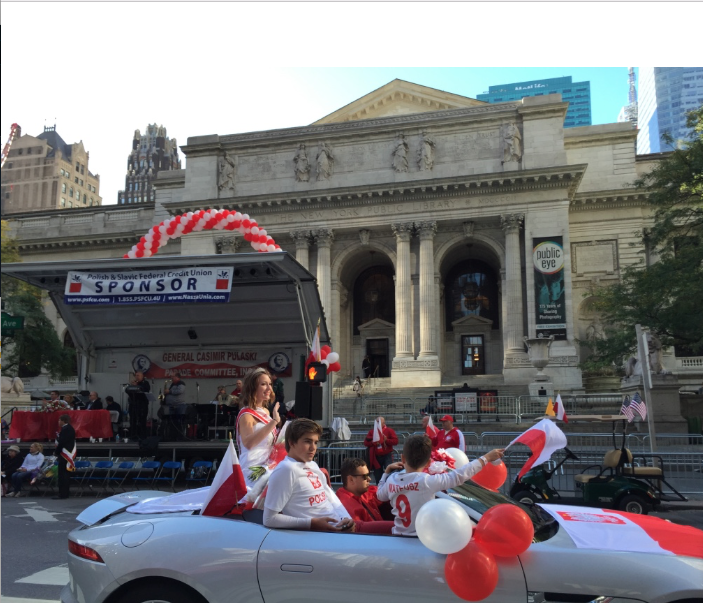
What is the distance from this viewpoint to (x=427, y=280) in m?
38.0

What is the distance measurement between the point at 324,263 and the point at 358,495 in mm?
34572

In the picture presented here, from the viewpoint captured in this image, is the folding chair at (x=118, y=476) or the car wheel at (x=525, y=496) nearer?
the car wheel at (x=525, y=496)

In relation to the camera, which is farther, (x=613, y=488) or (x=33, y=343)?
(x=33, y=343)

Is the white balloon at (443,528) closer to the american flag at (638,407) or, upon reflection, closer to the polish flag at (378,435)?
the polish flag at (378,435)

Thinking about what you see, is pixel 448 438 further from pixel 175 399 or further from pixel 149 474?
pixel 149 474

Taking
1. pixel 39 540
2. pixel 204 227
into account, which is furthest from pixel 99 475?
pixel 204 227

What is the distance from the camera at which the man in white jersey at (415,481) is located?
407cm

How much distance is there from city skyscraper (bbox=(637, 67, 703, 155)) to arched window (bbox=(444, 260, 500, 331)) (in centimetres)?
1265

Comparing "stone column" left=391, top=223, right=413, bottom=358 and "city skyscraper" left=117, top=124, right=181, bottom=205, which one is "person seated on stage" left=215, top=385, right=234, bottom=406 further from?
"city skyscraper" left=117, top=124, right=181, bottom=205

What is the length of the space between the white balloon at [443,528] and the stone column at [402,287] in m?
34.1

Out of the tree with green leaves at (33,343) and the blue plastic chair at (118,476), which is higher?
the tree with green leaves at (33,343)

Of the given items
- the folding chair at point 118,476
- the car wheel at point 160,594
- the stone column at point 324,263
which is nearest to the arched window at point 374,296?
the stone column at point 324,263

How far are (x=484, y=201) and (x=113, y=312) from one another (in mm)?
26524

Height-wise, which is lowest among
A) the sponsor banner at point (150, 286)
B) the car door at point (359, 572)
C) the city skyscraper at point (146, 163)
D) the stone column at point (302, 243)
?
the car door at point (359, 572)
